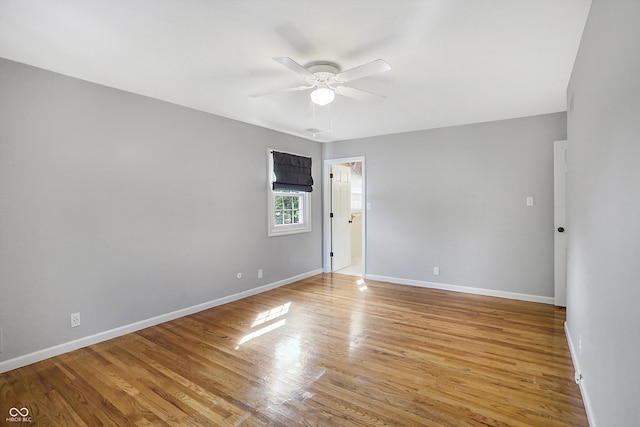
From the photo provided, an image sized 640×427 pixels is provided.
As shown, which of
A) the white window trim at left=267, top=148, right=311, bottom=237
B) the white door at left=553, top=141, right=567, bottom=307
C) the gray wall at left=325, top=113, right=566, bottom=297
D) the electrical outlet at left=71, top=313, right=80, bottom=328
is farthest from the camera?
the white window trim at left=267, top=148, right=311, bottom=237

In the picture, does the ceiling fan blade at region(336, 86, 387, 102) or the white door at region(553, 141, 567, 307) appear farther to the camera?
the white door at region(553, 141, 567, 307)

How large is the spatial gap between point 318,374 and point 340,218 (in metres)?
3.89

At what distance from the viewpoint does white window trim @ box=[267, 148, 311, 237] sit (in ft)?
15.7

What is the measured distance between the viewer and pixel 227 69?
105 inches

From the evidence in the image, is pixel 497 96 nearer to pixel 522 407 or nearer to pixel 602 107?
pixel 602 107

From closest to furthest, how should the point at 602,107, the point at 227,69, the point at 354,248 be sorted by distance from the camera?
the point at 602,107
the point at 227,69
the point at 354,248

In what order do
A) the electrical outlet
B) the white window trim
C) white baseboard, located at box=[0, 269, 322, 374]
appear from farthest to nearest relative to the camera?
the white window trim, the electrical outlet, white baseboard, located at box=[0, 269, 322, 374]

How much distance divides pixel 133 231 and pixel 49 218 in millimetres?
692

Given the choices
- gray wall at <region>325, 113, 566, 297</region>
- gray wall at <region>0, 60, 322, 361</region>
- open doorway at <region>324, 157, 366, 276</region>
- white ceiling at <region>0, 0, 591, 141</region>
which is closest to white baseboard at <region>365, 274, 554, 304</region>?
gray wall at <region>325, 113, 566, 297</region>

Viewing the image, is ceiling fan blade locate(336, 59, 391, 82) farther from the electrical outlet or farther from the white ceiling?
the electrical outlet

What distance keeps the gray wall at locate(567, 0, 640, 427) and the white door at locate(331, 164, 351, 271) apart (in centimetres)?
400

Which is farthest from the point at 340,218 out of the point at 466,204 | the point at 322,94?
the point at 322,94

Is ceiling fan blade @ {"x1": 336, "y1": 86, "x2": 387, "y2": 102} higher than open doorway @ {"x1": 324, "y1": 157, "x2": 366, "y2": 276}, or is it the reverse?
ceiling fan blade @ {"x1": 336, "y1": 86, "x2": 387, "y2": 102}

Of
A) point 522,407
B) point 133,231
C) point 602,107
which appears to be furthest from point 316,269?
point 602,107
